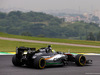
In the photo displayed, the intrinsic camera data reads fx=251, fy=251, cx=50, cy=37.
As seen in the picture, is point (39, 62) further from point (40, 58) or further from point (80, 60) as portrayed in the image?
point (80, 60)

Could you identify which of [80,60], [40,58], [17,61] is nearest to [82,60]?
[80,60]

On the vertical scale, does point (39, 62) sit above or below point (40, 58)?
below

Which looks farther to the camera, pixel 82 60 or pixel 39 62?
pixel 82 60

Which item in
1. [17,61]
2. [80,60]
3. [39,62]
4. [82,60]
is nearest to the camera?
[39,62]

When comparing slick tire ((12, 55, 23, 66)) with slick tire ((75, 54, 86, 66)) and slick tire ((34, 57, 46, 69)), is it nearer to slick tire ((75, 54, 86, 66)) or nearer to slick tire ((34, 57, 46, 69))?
slick tire ((34, 57, 46, 69))

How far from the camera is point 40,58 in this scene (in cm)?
1308

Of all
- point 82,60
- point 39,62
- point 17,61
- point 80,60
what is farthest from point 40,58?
point 82,60

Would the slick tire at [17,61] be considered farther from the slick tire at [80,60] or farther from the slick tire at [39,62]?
the slick tire at [80,60]

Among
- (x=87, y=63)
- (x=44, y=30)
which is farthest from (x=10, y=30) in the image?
(x=87, y=63)

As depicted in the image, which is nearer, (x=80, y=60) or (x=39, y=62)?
(x=39, y=62)

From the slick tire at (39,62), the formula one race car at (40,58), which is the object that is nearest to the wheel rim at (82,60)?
the formula one race car at (40,58)

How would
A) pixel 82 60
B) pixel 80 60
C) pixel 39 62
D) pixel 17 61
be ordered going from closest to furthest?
pixel 39 62
pixel 17 61
pixel 80 60
pixel 82 60

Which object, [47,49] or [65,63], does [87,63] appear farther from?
[47,49]

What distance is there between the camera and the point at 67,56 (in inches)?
587
